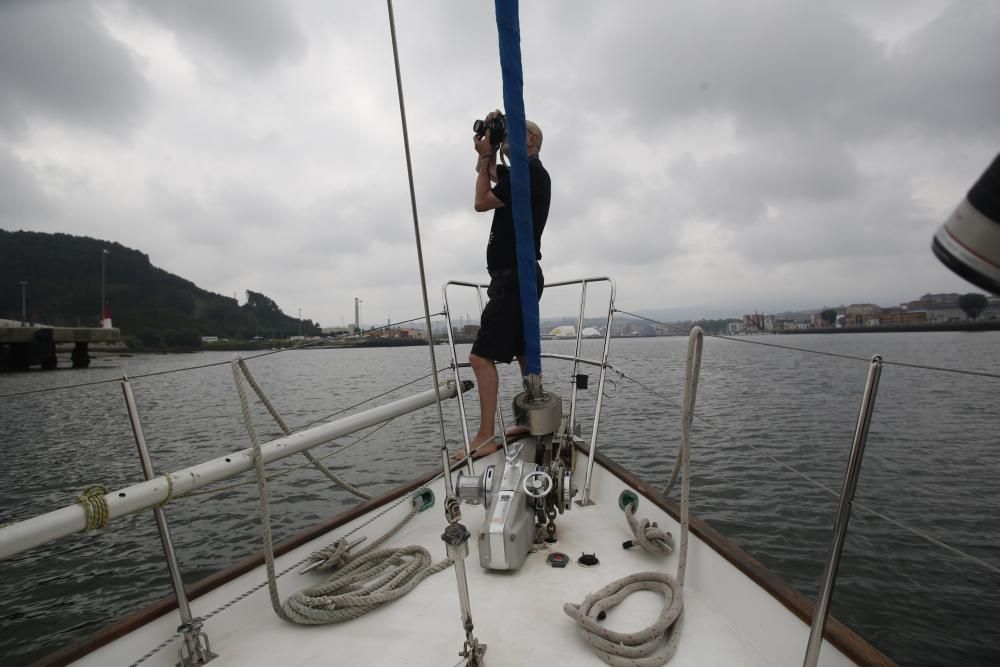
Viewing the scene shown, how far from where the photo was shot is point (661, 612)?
5.00ft

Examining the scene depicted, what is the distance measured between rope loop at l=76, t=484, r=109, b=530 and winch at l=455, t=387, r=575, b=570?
3.57ft

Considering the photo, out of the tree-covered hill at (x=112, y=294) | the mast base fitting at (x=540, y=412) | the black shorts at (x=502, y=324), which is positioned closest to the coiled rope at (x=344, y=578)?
the mast base fitting at (x=540, y=412)

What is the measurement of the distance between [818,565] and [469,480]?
323 centimetres

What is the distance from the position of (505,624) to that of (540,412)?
0.98 m

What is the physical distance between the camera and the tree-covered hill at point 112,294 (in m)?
74.2

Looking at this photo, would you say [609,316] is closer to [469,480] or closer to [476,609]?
[469,480]

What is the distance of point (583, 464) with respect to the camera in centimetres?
283

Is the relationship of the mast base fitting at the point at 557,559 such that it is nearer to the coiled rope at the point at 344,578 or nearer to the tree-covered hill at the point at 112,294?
the coiled rope at the point at 344,578

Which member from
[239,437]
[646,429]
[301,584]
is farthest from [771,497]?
[239,437]

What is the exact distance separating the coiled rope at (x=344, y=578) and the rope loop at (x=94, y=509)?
35cm

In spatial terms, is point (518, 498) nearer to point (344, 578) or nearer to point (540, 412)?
point (540, 412)

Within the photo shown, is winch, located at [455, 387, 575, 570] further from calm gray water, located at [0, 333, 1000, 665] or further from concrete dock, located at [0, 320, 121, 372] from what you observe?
concrete dock, located at [0, 320, 121, 372]

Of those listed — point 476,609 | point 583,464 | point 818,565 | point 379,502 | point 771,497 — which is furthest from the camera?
point 771,497

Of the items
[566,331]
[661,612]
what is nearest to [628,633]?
[661,612]
